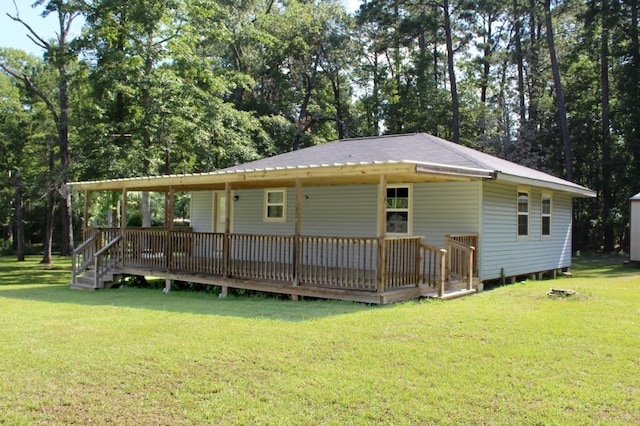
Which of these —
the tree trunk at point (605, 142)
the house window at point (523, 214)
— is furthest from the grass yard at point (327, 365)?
the tree trunk at point (605, 142)

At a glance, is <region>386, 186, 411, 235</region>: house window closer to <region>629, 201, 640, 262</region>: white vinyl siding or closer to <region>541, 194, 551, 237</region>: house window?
<region>541, 194, 551, 237</region>: house window

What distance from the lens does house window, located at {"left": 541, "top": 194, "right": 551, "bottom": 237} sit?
1433 centimetres

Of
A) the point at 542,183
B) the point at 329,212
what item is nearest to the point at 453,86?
the point at 542,183

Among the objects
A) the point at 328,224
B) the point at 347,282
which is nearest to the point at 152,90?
the point at 328,224

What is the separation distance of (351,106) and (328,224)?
2140 centimetres

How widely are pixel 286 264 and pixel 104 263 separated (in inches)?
227

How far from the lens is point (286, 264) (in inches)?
426

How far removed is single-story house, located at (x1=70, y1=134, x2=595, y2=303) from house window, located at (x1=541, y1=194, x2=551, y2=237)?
55 mm

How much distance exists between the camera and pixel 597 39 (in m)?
27.9

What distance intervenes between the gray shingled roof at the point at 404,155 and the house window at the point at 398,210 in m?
0.80

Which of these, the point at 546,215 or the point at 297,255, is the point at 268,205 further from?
the point at 546,215

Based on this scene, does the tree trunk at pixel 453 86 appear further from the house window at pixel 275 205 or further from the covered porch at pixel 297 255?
the covered porch at pixel 297 255

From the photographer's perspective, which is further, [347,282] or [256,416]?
[347,282]

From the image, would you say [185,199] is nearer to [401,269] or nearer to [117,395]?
[401,269]
